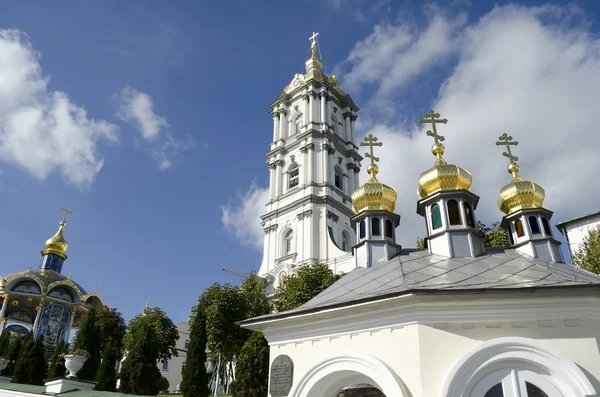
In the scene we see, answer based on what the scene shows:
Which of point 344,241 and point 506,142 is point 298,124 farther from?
point 506,142

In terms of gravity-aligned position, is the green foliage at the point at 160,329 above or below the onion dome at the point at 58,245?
below

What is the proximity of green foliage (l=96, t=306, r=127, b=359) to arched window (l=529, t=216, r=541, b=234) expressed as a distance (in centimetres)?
2999

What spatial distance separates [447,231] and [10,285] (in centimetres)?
4191

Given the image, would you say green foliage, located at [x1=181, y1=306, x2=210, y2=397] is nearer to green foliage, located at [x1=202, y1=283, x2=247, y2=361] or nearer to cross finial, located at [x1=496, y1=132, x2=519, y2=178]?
green foliage, located at [x1=202, y1=283, x2=247, y2=361]

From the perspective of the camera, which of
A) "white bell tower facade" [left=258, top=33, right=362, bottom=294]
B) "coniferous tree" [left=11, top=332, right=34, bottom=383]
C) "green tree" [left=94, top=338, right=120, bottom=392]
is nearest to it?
"coniferous tree" [left=11, top=332, right=34, bottom=383]

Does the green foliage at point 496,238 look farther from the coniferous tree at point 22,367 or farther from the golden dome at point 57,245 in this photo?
the golden dome at point 57,245

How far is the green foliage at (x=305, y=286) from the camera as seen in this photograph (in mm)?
22812

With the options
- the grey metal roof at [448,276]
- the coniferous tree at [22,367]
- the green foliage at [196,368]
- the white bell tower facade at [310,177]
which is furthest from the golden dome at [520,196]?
the coniferous tree at [22,367]

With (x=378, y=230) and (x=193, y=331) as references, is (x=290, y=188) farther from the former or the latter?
(x=378, y=230)

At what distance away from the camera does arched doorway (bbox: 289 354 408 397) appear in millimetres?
7078

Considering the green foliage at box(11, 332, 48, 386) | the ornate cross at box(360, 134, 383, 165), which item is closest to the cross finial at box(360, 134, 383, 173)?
the ornate cross at box(360, 134, 383, 165)

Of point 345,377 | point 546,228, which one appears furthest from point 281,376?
point 546,228

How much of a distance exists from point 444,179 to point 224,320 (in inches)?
671

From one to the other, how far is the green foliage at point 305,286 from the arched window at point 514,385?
1593 centimetres
